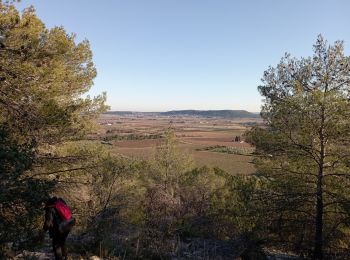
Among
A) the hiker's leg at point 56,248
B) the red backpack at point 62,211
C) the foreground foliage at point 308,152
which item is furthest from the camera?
the foreground foliage at point 308,152

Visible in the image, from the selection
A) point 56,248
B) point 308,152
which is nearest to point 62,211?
point 56,248

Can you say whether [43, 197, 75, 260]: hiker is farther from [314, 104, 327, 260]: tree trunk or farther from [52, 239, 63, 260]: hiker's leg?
[314, 104, 327, 260]: tree trunk

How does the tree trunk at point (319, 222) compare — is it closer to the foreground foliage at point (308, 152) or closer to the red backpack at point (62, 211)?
the foreground foliage at point (308, 152)

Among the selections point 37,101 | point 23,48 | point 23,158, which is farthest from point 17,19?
point 23,158

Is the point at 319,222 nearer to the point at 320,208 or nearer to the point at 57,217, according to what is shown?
the point at 320,208

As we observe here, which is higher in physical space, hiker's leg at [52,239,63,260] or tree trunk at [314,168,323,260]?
hiker's leg at [52,239,63,260]

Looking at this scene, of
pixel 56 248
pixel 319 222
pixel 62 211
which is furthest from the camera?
pixel 319 222

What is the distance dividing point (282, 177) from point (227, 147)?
6811 cm

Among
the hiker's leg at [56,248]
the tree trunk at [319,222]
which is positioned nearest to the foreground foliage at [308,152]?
the tree trunk at [319,222]

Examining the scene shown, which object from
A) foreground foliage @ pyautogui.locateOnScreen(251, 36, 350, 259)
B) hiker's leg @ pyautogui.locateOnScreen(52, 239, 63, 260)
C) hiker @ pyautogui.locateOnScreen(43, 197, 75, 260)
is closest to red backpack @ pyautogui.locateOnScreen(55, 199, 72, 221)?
hiker @ pyautogui.locateOnScreen(43, 197, 75, 260)

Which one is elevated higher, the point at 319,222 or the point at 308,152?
the point at 308,152

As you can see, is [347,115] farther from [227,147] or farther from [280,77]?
[227,147]

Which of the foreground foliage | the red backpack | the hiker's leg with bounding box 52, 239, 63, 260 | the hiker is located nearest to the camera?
the hiker

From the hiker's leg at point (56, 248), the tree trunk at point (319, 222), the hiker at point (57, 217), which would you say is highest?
the hiker at point (57, 217)
